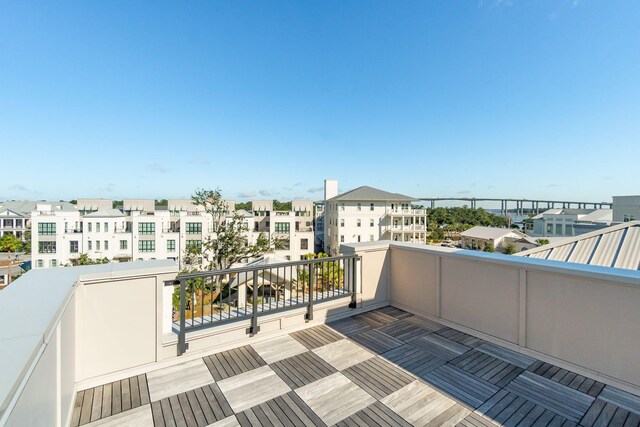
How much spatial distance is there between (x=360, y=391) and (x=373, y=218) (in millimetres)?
27352

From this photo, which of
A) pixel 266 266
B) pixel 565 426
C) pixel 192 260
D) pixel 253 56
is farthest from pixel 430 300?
pixel 192 260

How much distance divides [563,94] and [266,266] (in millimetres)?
14782

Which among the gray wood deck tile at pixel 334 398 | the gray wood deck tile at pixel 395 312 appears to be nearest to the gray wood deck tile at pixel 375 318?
the gray wood deck tile at pixel 395 312

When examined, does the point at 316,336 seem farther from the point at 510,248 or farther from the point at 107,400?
the point at 510,248

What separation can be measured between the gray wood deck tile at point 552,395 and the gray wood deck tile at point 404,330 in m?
1.10

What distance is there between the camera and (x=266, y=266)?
Result: 3.12 meters

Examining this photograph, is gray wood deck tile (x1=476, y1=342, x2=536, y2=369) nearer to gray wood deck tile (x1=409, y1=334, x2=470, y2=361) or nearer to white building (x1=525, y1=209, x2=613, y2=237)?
gray wood deck tile (x1=409, y1=334, x2=470, y2=361)

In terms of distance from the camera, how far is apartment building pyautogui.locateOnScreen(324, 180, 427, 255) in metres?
28.2

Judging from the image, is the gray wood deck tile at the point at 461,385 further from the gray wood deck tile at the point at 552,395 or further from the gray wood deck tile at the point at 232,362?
the gray wood deck tile at the point at 232,362

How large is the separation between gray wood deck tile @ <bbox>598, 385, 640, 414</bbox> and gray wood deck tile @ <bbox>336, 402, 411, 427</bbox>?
6.06 ft

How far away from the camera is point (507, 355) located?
2.98 m

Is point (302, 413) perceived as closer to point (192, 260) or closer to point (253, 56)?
point (253, 56)

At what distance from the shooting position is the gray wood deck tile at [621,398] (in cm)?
219

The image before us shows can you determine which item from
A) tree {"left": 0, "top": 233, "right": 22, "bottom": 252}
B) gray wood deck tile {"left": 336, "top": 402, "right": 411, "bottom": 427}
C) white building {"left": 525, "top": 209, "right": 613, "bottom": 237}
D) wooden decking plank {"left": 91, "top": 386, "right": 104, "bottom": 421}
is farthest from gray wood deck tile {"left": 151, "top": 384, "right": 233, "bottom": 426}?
tree {"left": 0, "top": 233, "right": 22, "bottom": 252}
